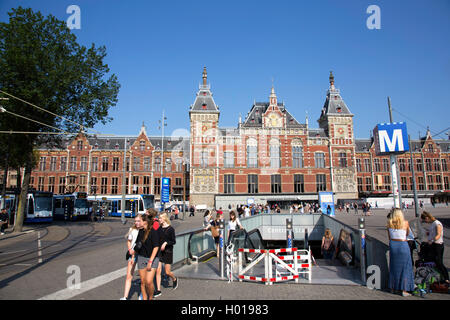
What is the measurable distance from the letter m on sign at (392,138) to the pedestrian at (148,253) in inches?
458

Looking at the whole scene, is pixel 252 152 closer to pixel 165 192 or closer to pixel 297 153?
pixel 297 153

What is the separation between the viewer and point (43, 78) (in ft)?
61.5

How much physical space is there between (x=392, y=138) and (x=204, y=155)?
116 feet

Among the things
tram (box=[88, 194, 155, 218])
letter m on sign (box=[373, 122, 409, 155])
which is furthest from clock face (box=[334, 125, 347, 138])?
letter m on sign (box=[373, 122, 409, 155])

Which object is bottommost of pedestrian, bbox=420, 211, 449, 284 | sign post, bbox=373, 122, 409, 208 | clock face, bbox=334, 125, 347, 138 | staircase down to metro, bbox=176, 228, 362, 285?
staircase down to metro, bbox=176, 228, 362, 285

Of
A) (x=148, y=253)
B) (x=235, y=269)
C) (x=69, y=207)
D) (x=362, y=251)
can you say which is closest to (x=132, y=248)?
(x=148, y=253)

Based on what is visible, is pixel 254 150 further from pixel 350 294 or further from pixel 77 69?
pixel 350 294

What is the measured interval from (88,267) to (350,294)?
7775mm

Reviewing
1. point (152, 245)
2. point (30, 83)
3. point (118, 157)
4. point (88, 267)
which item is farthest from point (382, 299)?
point (118, 157)

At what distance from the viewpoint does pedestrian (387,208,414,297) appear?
619 cm

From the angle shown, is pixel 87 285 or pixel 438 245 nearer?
pixel 438 245

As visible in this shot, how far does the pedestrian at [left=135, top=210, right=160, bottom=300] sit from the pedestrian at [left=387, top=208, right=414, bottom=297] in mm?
5153

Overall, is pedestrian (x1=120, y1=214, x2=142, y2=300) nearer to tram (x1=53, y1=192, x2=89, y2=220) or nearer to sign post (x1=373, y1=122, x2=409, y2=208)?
sign post (x1=373, y1=122, x2=409, y2=208)

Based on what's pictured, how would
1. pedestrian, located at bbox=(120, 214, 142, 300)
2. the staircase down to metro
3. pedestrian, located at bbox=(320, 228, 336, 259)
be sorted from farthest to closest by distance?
1. pedestrian, located at bbox=(320, 228, 336, 259)
2. the staircase down to metro
3. pedestrian, located at bbox=(120, 214, 142, 300)
